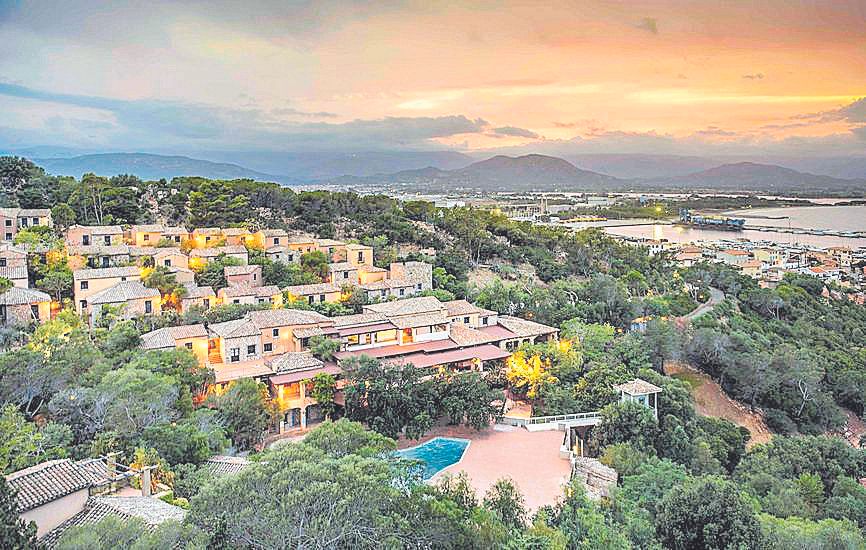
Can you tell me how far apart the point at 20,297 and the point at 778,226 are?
87.1 metres

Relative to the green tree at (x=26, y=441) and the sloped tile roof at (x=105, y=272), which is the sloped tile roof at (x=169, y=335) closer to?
the sloped tile roof at (x=105, y=272)

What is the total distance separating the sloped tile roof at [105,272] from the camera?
2300 centimetres

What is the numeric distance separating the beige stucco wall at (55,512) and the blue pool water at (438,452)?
787 cm

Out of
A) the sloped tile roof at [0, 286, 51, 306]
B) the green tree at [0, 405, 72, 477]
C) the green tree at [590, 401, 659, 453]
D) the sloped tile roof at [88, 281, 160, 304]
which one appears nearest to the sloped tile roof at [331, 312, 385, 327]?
the sloped tile roof at [88, 281, 160, 304]

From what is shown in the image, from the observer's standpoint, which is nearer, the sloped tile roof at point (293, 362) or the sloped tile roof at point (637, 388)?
the sloped tile roof at point (637, 388)

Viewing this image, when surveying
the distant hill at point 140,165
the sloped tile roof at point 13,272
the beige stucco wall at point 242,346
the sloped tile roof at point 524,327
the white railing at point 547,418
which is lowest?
the white railing at point 547,418

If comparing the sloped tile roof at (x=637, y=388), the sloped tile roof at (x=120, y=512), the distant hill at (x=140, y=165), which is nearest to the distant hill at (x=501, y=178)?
the distant hill at (x=140, y=165)

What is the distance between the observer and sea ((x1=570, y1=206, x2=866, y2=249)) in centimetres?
7012

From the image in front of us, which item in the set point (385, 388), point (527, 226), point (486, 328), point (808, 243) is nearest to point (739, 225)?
point (808, 243)

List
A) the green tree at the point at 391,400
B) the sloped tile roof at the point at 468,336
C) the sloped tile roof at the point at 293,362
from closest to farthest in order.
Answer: the green tree at the point at 391,400 → the sloped tile roof at the point at 293,362 → the sloped tile roof at the point at 468,336

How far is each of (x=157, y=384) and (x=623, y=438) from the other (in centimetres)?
1298

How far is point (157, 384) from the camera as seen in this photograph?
14.6 m

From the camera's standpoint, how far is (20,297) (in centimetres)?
2088

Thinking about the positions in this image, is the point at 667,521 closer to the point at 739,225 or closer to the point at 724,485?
the point at 724,485
